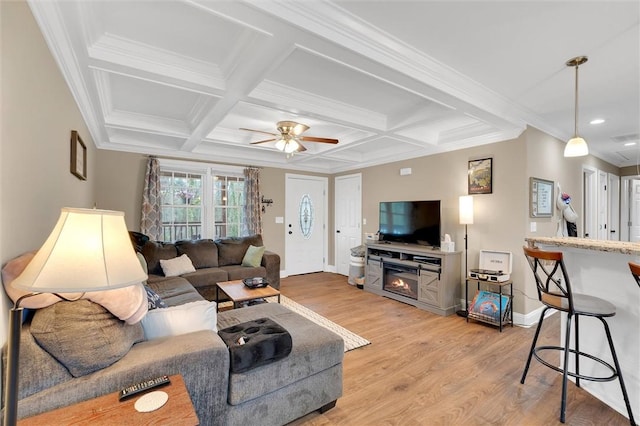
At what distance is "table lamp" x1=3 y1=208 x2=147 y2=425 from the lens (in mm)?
871

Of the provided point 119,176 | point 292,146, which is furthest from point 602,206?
point 119,176

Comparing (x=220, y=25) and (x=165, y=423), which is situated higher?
(x=220, y=25)

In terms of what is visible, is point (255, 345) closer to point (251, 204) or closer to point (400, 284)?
point (400, 284)

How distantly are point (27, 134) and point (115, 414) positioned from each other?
4.42 ft

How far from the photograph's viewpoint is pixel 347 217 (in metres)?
6.22

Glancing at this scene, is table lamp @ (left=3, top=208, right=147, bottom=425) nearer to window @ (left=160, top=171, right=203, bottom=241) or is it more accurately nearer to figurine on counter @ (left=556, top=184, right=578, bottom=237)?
window @ (left=160, top=171, right=203, bottom=241)

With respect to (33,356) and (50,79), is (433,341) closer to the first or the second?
(33,356)

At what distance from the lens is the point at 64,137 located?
2.14 m

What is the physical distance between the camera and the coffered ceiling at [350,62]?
1680mm

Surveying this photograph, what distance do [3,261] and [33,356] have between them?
1.35 ft

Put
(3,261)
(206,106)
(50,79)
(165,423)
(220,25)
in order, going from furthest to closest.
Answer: (206,106), (220,25), (50,79), (3,261), (165,423)

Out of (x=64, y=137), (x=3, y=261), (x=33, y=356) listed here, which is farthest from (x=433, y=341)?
(x=64, y=137)

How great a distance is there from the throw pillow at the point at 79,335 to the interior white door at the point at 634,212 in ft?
28.8

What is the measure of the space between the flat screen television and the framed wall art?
1.08 metres
